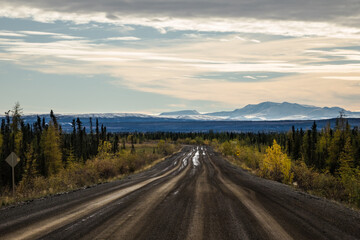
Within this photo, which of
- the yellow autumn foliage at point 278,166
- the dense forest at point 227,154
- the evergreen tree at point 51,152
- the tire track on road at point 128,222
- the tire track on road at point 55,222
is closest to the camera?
the tire track on road at point 128,222

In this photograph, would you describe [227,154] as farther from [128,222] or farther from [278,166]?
[128,222]

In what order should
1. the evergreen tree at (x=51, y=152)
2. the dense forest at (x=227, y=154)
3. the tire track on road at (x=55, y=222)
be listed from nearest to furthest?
the tire track on road at (x=55, y=222)
the dense forest at (x=227, y=154)
the evergreen tree at (x=51, y=152)

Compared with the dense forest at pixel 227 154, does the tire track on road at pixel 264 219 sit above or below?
above

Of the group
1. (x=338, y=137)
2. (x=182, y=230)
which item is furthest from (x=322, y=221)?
(x=338, y=137)

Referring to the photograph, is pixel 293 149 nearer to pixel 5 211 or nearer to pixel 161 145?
pixel 161 145

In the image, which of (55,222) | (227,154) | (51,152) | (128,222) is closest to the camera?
(128,222)

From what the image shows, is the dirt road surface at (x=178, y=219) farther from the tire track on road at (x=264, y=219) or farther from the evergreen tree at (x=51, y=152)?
the evergreen tree at (x=51, y=152)

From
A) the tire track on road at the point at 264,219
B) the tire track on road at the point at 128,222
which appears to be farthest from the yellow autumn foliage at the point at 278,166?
the tire track on road at the point at 128,222

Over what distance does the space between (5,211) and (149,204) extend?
5271mm

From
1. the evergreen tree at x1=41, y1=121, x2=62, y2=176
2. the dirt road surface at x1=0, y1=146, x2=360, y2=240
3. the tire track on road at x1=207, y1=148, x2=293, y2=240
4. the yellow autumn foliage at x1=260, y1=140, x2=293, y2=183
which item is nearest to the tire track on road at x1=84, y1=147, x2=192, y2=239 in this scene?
the dirt road surface at x1=0, y1=146, x2=360, y2=240

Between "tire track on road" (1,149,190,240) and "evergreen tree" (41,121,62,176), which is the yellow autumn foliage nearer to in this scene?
"tire track on road" (1,149,190,240)

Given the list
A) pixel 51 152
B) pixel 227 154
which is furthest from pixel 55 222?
pixel 227 154

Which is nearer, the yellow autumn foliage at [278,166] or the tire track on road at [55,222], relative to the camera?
the tire track on road at [55,222]

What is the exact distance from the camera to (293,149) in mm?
69250
